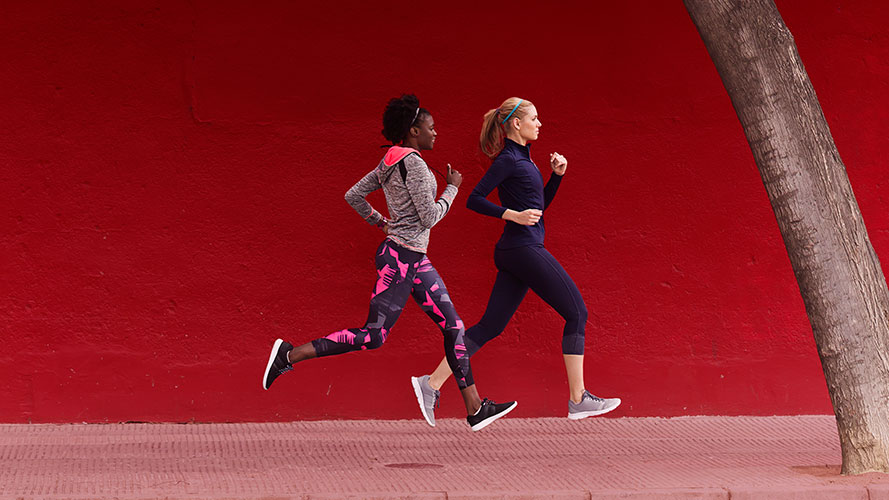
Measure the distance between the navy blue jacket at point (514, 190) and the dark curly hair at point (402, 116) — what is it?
1.72ft

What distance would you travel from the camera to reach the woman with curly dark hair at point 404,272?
21.9 feet

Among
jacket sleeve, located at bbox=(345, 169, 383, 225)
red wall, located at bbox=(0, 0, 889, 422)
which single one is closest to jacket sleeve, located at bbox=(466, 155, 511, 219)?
jacket sleeve, located at bbox=(345, 169, 383, 225)

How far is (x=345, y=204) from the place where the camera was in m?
7.74

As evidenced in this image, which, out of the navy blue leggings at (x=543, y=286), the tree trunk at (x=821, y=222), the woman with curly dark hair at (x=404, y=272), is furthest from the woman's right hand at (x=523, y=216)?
the tree trunk at (x=821, y=222)

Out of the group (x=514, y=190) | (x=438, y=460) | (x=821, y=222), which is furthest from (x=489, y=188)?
(x=821, y=222)

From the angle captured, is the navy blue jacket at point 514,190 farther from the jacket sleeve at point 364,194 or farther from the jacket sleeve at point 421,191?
the jacket sleeve at point 364,194

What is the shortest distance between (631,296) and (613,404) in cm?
140

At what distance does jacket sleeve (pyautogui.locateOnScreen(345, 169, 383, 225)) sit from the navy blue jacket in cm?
57

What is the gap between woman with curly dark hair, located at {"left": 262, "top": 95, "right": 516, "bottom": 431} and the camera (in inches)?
263

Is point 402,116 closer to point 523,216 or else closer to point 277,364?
point 523,216

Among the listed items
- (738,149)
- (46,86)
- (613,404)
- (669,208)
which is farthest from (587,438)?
(46,86)

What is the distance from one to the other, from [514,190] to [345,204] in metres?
1.37

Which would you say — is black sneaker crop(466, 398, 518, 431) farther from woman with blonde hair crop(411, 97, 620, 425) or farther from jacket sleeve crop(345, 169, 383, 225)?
jacket sleeve crop(345, 169, 383, 225)

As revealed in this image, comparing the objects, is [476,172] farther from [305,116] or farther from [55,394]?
[55,394]
